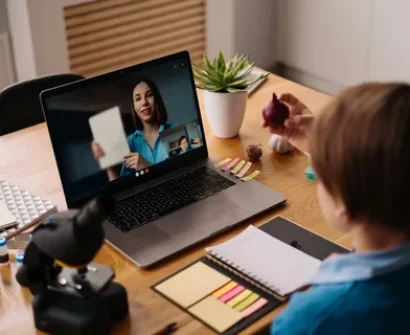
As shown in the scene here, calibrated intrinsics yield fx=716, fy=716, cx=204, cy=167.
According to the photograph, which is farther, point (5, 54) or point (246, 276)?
point (5, 54)

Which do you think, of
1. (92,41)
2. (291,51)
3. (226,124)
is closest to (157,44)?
(92,41)

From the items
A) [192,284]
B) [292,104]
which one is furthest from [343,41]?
[192,284]

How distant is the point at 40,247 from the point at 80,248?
9cm

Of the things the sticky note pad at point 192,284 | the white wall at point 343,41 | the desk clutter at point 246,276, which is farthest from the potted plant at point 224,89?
the white wall at point 343,41

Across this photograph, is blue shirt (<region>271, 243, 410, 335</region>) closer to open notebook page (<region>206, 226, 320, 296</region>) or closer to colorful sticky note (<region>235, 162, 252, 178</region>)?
open notebook page (<region>206, 226, 320, 296</region>)

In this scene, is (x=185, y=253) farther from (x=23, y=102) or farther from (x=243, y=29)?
(x=243, y=29)

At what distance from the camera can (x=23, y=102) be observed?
219 cm

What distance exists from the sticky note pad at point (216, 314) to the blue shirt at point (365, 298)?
19cm

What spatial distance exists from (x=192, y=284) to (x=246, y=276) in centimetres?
10

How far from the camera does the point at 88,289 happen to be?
4.06 ft

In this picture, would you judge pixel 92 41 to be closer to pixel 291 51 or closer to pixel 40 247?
pixel 291 51

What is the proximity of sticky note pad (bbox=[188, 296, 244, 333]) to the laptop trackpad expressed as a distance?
208 millimetres

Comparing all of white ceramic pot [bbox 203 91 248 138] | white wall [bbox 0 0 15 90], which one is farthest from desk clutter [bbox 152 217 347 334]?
white wall [bbox 0 0 15 90]

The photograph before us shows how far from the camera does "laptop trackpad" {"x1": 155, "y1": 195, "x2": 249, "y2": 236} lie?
152 cm
